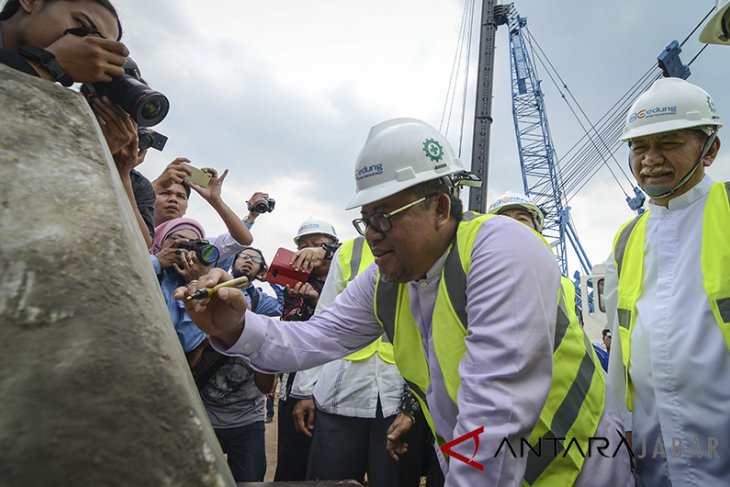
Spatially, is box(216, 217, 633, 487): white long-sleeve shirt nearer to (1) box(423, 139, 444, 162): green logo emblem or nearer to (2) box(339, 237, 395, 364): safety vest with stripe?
(1) box(423, 139, 444, 162): green logo emblem

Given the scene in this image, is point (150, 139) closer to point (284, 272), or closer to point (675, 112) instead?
point (284, 272)

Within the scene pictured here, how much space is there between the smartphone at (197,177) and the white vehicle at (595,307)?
1008 cm

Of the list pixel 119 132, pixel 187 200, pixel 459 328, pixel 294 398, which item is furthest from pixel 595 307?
pixel 119 132

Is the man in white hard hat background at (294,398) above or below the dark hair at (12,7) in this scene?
→ below

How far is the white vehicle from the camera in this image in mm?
11828

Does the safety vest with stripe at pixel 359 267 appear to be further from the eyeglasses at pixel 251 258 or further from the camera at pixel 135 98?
the camera at pixel 135 98

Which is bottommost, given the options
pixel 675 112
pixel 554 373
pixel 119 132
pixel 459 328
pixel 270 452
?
pixel 270 452

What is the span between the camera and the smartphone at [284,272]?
131 inches

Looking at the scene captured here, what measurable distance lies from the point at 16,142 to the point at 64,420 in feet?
1.27

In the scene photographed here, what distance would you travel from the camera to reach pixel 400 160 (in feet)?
6.02

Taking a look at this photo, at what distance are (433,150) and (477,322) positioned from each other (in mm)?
750

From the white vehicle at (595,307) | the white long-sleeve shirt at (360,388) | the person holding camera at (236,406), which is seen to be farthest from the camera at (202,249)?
the white vehicle at (595,307)

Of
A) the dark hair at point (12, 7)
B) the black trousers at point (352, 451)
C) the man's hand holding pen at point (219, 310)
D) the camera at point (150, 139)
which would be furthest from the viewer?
the black trousers at point (352, 451)

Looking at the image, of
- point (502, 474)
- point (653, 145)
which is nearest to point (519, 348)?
point (502, 474)
